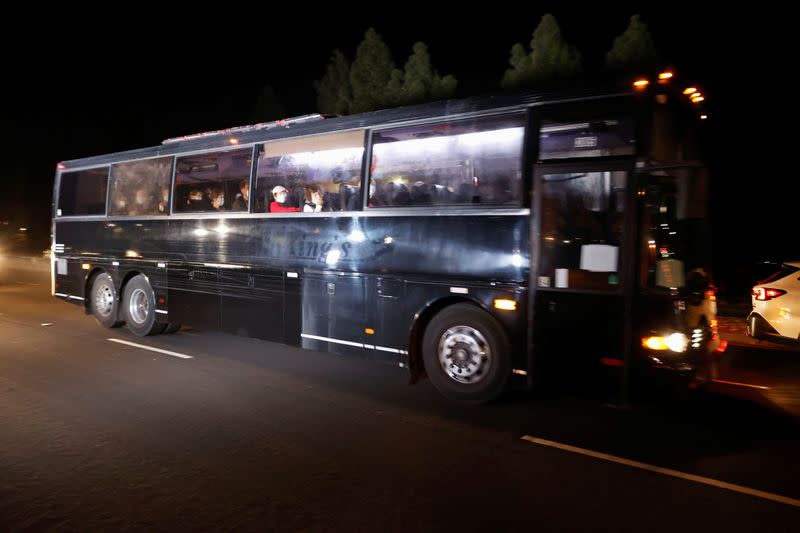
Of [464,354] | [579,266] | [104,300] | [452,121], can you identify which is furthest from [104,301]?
[579,266]

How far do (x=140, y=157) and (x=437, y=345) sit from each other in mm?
7143

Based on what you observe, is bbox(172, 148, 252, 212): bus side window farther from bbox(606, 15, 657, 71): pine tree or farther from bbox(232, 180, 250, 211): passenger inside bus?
bbox(606, 15, 657, 71): pine tree

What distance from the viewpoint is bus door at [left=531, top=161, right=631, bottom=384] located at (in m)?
5.70

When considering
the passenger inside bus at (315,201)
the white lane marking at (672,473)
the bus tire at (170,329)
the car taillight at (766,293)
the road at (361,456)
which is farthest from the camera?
the bus tire at (170,329)

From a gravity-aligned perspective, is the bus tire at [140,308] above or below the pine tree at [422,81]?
below

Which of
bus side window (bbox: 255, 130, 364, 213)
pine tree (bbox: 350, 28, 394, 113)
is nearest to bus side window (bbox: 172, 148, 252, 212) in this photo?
bus side window (bbox: 255, 130, 364, 213)

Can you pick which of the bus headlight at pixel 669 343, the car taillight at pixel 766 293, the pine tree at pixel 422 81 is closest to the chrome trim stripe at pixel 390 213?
the bus headlight at pixel 669 343

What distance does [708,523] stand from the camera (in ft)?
12.9

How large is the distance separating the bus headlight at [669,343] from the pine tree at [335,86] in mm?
26612

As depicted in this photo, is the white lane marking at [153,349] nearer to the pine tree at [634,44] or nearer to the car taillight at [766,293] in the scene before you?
the car taillight at [766,293]

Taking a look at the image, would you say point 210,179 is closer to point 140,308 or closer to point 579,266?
point 140,308

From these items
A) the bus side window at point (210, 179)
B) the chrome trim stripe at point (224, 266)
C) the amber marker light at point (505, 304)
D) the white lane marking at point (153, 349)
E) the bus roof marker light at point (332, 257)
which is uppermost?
the bus side window at point (210, 179)

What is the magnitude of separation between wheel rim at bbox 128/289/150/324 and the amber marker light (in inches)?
282

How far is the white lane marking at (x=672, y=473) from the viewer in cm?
434
